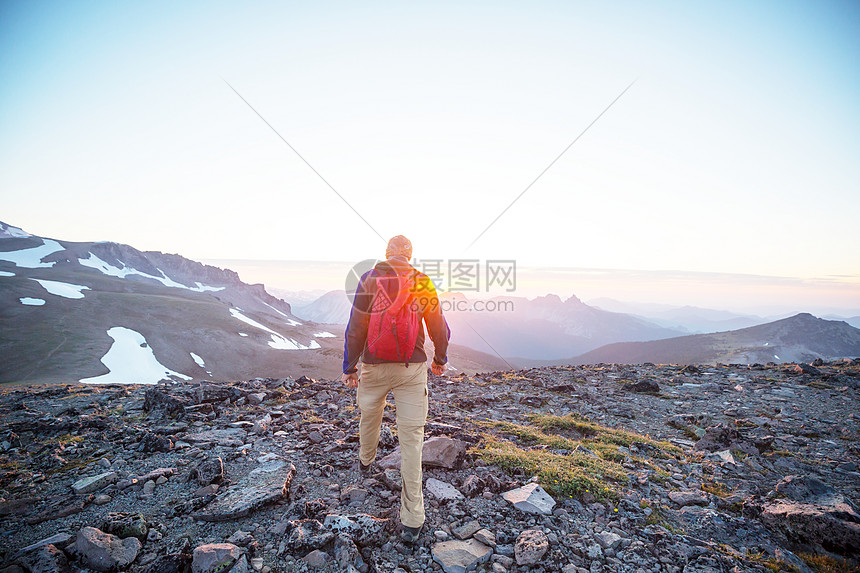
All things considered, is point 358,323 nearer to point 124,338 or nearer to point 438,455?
point 438,455

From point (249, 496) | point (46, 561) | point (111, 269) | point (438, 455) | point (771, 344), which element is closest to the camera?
point (46, 561)

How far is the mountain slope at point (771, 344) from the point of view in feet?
364

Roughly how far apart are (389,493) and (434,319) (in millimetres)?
2918

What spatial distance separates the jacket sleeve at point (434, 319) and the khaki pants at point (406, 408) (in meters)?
0.57

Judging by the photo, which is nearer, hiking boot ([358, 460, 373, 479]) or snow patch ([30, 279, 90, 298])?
hiking boot ([358, 460, 373, 479])

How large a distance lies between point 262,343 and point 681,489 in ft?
317

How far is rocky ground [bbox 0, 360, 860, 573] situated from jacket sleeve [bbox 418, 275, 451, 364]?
7.67 ft

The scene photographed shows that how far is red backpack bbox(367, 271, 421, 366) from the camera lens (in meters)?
4.94

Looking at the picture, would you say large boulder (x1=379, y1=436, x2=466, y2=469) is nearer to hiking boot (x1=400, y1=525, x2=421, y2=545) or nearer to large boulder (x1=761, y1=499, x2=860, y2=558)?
hiking boot (x1=400, y1=525, x2=421, y2=545)

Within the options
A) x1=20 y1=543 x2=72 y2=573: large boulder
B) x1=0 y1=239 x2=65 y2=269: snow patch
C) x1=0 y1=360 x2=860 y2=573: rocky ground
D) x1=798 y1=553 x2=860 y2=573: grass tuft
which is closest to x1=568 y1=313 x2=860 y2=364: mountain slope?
x1=0 y1=360 x2=860 y2=573: rocky ground

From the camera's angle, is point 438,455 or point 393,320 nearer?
point 393,320

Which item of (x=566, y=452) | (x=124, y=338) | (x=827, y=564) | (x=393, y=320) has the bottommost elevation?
(x=124, y=338)

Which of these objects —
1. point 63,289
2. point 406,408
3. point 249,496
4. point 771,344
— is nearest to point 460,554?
point 406,408

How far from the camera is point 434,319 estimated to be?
5.50 m
